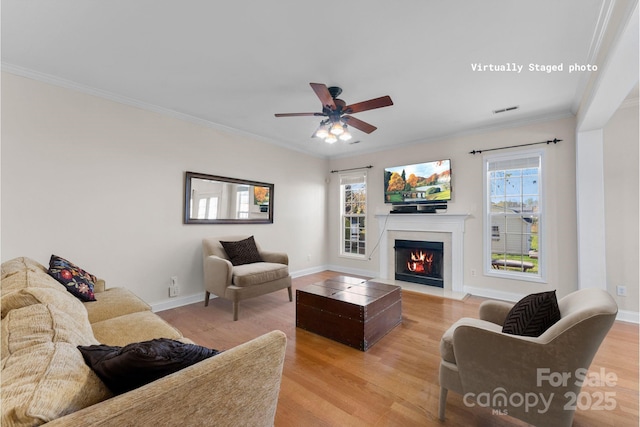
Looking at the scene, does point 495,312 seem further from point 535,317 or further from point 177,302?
point 177,302

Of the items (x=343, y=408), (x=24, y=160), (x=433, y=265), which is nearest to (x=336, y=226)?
(x=433, y=265)

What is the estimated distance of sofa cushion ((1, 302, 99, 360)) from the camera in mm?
810

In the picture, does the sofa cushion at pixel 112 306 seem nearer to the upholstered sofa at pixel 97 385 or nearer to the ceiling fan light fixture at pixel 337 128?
the upholstered sofa at pixel 97 385

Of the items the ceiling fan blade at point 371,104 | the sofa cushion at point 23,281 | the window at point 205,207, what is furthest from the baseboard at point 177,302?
the ceiling fan blade at point 371,104

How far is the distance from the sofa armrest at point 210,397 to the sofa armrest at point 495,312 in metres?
1.71

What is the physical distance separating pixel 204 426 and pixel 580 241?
4.36 metres

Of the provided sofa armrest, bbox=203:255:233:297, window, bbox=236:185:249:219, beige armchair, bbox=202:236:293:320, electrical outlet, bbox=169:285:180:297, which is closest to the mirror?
window, bbox=236:185:249:219

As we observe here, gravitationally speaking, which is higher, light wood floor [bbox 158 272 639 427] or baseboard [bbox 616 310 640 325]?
baseboard [bbox 616 310 640 325]

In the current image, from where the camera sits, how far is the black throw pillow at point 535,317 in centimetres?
147

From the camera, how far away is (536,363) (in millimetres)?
1311

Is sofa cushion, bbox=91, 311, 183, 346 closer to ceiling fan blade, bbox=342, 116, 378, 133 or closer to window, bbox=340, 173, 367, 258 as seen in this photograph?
ceiling fan blade, bbox=342, 116, 378, 133

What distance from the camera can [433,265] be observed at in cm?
468

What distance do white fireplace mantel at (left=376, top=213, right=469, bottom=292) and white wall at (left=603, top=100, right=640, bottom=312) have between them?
1586 mm

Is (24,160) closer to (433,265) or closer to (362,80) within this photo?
(362,80)
